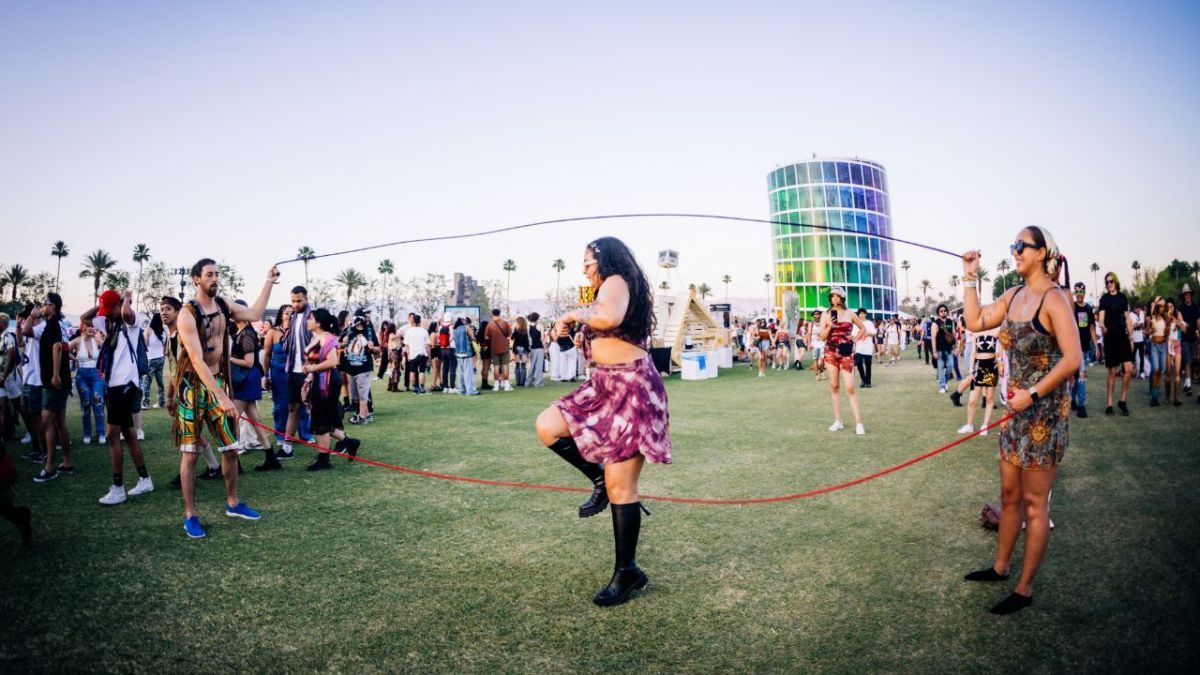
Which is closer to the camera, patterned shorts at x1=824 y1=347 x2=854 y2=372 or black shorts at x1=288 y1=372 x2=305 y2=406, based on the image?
black shorts at x1=288 y1=372 x2=305 y2=406

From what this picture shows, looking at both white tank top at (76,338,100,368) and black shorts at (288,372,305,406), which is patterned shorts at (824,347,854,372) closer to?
black shorts at (288,372,305,406)

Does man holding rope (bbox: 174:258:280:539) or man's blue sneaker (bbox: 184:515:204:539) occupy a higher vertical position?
man holding rope (bbox: 174:258:280:539)

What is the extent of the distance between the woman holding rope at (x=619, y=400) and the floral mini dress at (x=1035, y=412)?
1.94 meters

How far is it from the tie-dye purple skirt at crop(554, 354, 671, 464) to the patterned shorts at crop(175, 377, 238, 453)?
3064 millimetres

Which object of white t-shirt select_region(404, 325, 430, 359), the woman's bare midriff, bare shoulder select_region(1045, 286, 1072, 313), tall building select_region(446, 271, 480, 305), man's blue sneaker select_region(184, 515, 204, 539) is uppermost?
tall building select_region(446, 271, 480, 305)

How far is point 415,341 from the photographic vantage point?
52.8ft

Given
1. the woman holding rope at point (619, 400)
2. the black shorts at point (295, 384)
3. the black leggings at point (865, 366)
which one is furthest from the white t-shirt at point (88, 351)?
the black leggings at point (865, 366)

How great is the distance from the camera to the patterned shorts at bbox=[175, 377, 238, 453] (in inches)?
185

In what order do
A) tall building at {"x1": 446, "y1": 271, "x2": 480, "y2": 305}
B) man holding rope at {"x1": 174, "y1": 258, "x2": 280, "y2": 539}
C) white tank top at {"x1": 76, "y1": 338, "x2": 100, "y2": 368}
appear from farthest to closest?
tall building at {"x1": 446, "y1": 271, "x2": 480, "y2": 305} < white tank top at {"x1": 76, "y1": 338, "x2": 100, "y2": 368} < man holding rope at {"x1": 174, "y1": 258, "x2": 280, "y2": 539}

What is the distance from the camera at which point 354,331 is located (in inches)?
422

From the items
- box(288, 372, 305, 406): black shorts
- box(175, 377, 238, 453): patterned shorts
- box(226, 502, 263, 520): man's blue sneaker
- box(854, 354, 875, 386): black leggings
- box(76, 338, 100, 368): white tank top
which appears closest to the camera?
box(175, 377, 238, 453): patterned shorts

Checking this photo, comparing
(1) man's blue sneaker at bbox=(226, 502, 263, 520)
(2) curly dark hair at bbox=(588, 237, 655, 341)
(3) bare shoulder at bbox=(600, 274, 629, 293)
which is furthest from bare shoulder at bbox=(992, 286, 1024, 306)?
(1) man's blue sneaker at bbox=(226, 502, 263, 520)

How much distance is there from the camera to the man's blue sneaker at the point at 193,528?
468 cm

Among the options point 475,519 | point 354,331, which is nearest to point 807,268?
point 354,331
